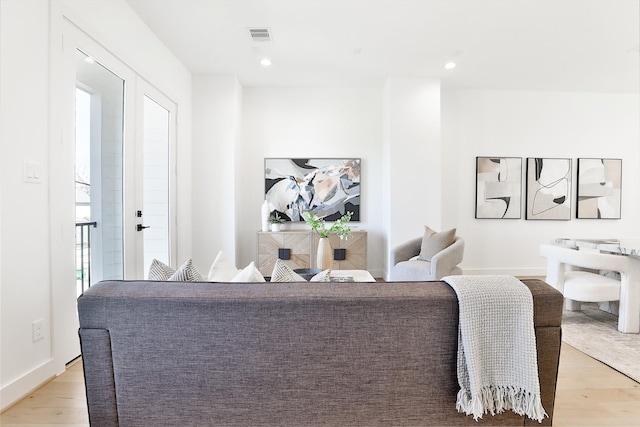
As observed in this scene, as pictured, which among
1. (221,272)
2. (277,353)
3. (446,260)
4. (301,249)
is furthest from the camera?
(301,249)

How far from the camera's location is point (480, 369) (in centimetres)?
131

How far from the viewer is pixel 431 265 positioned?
11.5 feet

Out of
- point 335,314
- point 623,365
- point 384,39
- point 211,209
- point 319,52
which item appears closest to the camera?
point 335,314

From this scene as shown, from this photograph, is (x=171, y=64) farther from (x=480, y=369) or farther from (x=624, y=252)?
(x=624, y=252)

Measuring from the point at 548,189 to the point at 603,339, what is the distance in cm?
298

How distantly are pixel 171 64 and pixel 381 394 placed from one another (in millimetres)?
→ 4165

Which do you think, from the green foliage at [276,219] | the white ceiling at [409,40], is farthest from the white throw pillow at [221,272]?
the green foliage at [276,219]

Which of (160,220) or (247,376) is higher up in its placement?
(160,220)

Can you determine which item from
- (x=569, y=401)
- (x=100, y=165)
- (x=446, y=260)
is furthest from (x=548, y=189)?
(x=100, y=165)

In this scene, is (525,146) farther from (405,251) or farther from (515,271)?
(405,251)

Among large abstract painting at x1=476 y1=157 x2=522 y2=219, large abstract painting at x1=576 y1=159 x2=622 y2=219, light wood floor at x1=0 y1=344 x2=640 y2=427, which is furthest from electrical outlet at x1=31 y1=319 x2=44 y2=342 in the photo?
large abstract painting at x1=576 y1=159 x2=622 y2=219

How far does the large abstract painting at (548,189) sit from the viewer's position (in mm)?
5348

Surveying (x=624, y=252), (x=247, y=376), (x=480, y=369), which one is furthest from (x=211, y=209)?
(x=624, y=252)

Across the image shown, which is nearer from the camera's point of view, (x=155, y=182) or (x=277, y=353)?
(x=277, y=353)
